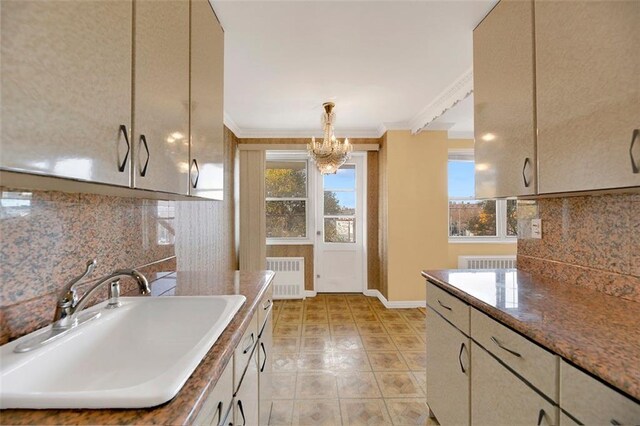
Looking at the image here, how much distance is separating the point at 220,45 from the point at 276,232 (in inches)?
121

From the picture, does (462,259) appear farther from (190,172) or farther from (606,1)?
(190,172)

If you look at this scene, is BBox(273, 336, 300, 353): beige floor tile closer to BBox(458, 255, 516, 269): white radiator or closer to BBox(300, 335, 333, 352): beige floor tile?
BBox(300, 335, 333, 352): beige floor tile

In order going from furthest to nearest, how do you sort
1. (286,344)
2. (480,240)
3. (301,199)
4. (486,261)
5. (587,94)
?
1. (301,199)
2. (480,240)
3. (486,261)
4. (286,344)
5. (587,94)

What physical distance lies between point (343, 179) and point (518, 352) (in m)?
3.71

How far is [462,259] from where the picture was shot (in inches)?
165

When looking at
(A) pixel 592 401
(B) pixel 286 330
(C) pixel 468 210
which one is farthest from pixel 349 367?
(C) pixel 468 210

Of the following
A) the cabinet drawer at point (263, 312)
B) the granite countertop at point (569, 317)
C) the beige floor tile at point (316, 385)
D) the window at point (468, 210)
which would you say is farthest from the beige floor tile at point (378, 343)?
the window at point (468, 210)

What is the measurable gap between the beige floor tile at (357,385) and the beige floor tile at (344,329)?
744mm

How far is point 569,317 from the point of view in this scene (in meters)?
0.99

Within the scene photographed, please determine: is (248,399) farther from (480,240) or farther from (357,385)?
(480,240)

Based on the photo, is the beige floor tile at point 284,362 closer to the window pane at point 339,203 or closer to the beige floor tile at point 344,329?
the beige floor tile at point 344,329

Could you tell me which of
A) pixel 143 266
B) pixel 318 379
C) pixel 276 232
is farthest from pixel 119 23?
pixel 276 232

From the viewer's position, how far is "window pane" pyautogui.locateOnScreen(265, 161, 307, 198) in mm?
4508

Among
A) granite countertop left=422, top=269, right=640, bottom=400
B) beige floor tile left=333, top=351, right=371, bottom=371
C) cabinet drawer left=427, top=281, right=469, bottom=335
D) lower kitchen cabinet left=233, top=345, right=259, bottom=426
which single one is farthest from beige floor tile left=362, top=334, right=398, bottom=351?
lower kitchen cabinet left=233, top=345, right=259, bottom=426
